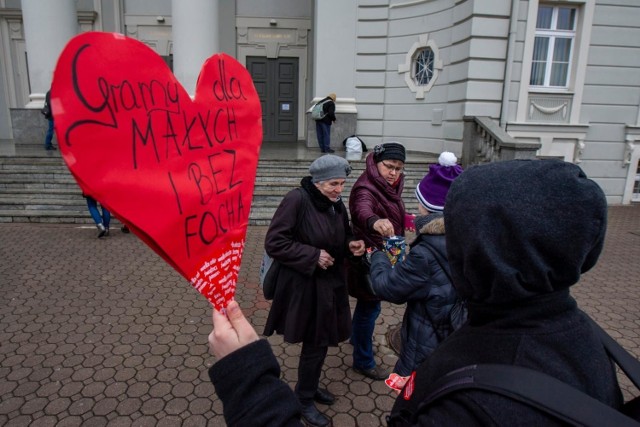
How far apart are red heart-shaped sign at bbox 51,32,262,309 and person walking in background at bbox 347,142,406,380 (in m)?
1.84

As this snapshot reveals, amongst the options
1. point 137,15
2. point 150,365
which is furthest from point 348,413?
point 137,15

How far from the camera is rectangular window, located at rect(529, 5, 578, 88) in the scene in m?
10.3

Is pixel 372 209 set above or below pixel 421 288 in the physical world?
above

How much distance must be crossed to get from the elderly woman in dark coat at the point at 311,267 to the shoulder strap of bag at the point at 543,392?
→ 1.86 m

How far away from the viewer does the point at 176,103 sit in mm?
1048

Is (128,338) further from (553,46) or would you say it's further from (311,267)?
(553,46)

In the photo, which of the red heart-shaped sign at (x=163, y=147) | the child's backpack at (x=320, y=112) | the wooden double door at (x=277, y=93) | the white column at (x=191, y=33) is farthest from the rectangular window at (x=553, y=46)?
the red heart-shaped sign at (x=163, y=147)

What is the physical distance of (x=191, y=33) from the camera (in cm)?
1051

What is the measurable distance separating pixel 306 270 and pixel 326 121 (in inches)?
356

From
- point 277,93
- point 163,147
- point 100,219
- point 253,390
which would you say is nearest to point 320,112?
point 277,93

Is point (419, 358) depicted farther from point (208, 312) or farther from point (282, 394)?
point (208, 312)

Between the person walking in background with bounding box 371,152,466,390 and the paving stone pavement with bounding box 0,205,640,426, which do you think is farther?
the paving stone pavement with bounding box 0,205,640,426

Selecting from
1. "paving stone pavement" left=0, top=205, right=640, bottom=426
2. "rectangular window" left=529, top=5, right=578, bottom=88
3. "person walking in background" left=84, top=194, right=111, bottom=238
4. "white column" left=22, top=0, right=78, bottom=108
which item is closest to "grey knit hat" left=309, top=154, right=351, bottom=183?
"paving stone pavement" left=0, top=205, right=640, bottom=426

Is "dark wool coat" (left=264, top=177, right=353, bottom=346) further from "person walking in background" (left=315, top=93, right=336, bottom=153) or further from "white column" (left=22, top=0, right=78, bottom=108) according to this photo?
"white column" (left=22, top=0, right=78, bottom=108)
